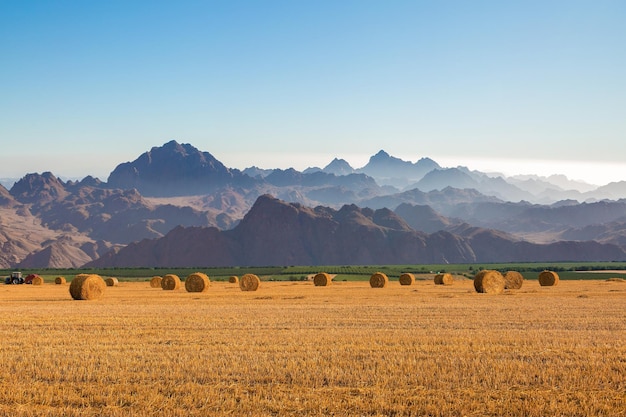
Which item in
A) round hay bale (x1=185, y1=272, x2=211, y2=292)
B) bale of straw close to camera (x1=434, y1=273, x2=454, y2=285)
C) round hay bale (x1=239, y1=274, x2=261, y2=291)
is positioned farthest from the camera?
bale of straw close to camera (x1=434, y1=273, x2=454, y2=285)

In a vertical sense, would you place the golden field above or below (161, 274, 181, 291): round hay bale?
above

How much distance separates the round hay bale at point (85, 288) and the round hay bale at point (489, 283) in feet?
90.0

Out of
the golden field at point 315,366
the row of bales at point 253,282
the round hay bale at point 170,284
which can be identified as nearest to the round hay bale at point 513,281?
the row of bales at point 253,282

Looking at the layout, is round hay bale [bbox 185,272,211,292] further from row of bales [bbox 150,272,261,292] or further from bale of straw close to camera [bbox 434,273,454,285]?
bale of straw close to camera [bbox 434,273,454,285]

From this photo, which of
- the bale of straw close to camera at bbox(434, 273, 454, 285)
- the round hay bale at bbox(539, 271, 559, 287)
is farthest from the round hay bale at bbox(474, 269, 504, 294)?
the bale of straw close to camera at bbox(434, 273, 454, 285)

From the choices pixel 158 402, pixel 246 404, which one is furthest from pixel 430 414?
pixel 158 402

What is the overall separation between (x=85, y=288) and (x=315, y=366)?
31.0m

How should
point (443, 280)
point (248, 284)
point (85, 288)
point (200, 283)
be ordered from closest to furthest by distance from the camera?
point (85, 288) < point (200, 283) < point (248, 284) < point (443, 280)

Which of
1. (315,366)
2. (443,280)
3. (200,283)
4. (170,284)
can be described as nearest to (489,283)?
(443,280)

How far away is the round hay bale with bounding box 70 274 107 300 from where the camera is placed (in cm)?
4206

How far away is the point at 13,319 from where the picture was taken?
2780cm

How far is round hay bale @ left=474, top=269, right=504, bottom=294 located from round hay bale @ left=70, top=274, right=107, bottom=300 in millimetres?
27433

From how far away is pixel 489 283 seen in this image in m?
46.2

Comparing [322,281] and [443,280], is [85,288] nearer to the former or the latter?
[322,281]
